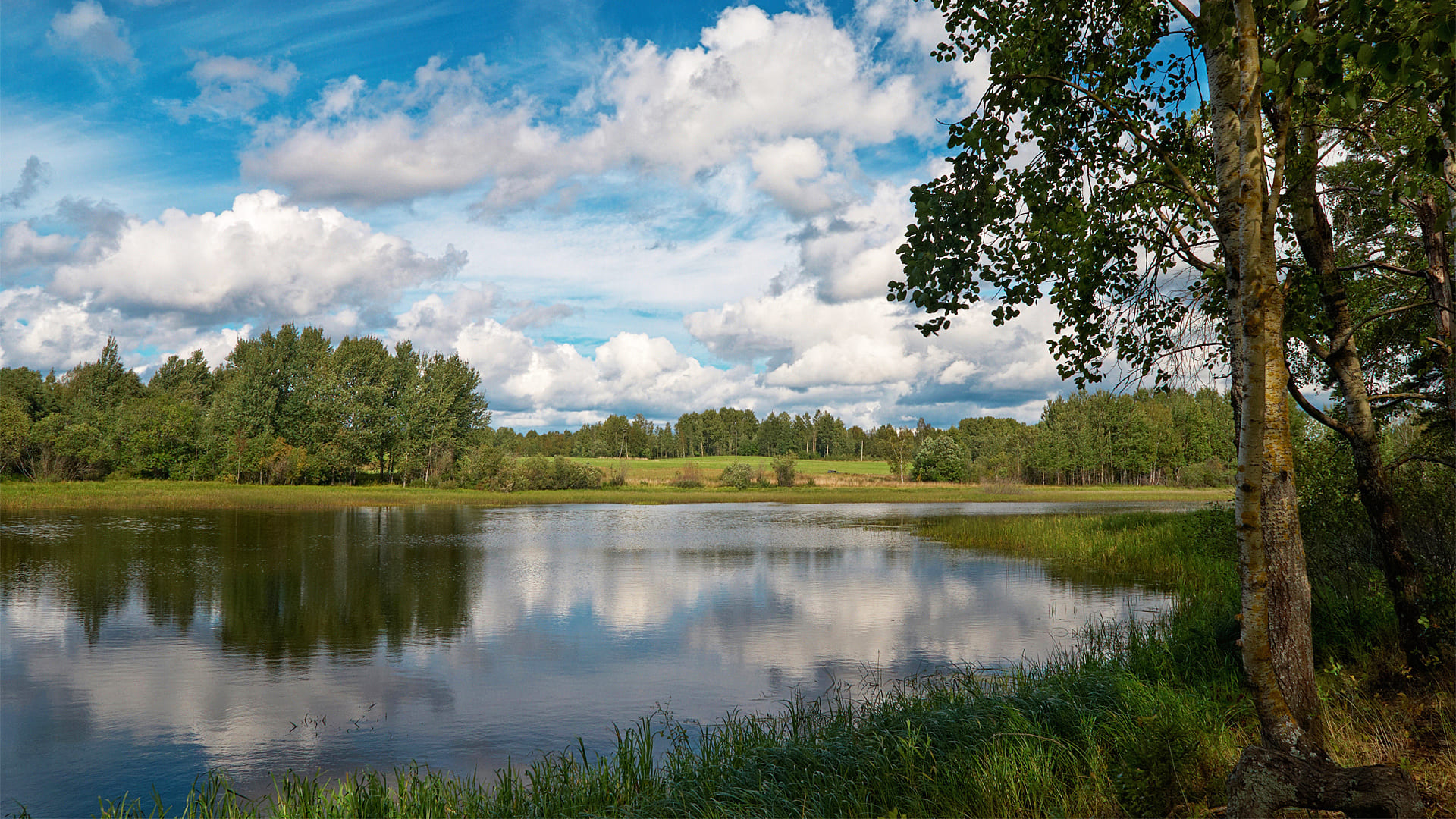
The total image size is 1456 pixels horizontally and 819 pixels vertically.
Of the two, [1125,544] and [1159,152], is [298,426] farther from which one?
[1159,152]

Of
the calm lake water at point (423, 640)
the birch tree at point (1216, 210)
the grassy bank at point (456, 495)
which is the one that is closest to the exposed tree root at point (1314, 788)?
the birch tree at point (1216, 210)

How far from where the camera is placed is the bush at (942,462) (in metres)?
97.8

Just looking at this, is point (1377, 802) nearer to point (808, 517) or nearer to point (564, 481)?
point (808, 517)

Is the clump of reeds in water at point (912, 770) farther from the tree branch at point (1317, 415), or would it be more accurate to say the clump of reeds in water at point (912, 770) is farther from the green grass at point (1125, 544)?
the green grass at point (1125, 544)

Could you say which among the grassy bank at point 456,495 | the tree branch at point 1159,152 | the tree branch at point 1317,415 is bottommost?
the grassy bank at point 456,495

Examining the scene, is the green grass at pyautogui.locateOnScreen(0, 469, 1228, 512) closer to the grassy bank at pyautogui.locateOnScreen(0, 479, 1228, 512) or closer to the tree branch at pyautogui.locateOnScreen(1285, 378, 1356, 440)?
the grassy bank at pyautogui.locateOnScreen(0, 479, 1228, 512)

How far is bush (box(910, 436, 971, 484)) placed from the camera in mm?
97812

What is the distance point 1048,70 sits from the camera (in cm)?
758

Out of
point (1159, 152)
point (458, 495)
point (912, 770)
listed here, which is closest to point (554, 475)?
point (458, 495)

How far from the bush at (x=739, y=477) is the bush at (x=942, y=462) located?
2453 cm

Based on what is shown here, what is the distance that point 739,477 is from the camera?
294ft

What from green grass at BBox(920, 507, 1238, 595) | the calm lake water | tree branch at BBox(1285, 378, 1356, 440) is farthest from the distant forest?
tree branch at BBox(1285, 378, 1356, 440)

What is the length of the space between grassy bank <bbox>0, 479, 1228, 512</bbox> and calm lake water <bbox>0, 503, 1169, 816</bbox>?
2075 centimetres

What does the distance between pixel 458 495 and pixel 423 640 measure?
5426 cm
